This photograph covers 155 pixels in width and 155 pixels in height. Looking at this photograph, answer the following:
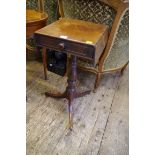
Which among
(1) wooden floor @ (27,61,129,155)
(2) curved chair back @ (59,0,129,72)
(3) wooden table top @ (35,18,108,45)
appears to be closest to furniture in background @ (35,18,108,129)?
(3) wooden table top @ (35,18,108,45)

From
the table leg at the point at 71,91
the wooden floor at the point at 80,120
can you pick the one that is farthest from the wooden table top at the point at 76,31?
the wooden floor at the point at 80,120

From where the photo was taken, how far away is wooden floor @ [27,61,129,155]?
1.39 m

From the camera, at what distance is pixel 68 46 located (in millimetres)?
1252

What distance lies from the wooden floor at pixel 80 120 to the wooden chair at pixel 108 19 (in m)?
0.22

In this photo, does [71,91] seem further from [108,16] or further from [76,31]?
[108,16]

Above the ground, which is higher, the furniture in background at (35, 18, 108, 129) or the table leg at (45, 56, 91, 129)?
the furniture in background at (35, 18, 108, 129)

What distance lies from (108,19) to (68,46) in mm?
573

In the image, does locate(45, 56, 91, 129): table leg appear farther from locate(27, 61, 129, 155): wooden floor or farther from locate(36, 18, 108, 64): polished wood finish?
locate(36, 18, 108, 64): polished wood finish

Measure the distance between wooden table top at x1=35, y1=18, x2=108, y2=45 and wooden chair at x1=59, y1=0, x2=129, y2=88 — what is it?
0.24 metres

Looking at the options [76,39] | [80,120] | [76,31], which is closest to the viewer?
[76,39]

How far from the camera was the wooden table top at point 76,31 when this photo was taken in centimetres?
124

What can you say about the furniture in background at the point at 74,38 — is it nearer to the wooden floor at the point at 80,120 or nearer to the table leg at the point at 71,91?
the table leg at the point at 71,91

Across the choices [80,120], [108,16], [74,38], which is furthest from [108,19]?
[80,120]
